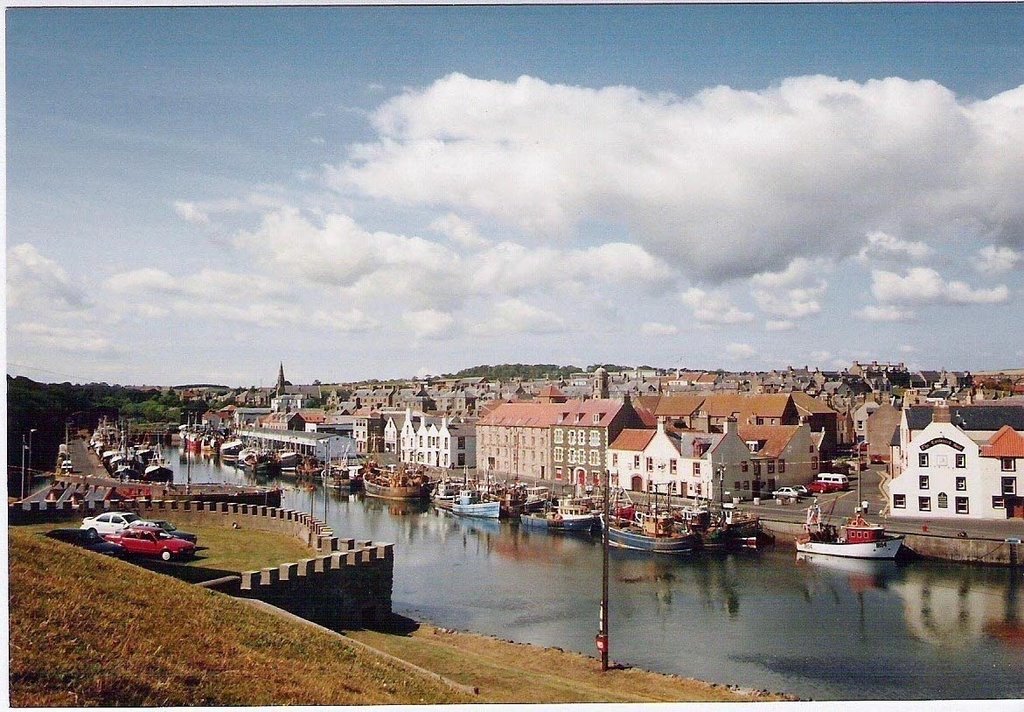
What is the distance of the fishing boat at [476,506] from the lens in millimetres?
17125

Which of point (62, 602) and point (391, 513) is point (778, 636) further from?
point (391, 513)

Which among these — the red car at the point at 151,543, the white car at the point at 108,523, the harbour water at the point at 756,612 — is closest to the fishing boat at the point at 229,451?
the harbour water at the point at 756,612

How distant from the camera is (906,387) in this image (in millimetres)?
22641

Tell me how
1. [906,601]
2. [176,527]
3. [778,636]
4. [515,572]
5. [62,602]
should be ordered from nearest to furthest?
1. [62,602]
2. [778,636]
3. [906,601]
4. [176,527]
5. [515,572]

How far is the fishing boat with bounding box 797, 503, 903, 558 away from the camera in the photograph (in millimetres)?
12320

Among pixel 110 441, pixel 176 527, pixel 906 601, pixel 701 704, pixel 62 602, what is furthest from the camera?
pixel 110 441

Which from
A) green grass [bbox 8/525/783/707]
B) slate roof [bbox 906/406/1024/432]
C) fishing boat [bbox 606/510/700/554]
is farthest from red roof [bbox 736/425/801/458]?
green grass [bbox 8/525/783/707]

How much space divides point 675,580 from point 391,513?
292 inches

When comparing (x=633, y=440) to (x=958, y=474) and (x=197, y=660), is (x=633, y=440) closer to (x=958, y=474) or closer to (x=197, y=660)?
(x=958, y=474)

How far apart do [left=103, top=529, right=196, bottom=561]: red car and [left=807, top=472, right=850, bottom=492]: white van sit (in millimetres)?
12249

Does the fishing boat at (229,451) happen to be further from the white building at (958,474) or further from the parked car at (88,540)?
the white building at (958,474)

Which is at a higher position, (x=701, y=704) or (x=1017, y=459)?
(x=1017, y=459)

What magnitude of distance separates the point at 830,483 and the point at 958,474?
4033 millimetres

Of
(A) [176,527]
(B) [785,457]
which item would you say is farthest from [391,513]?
(B) [785,457]
